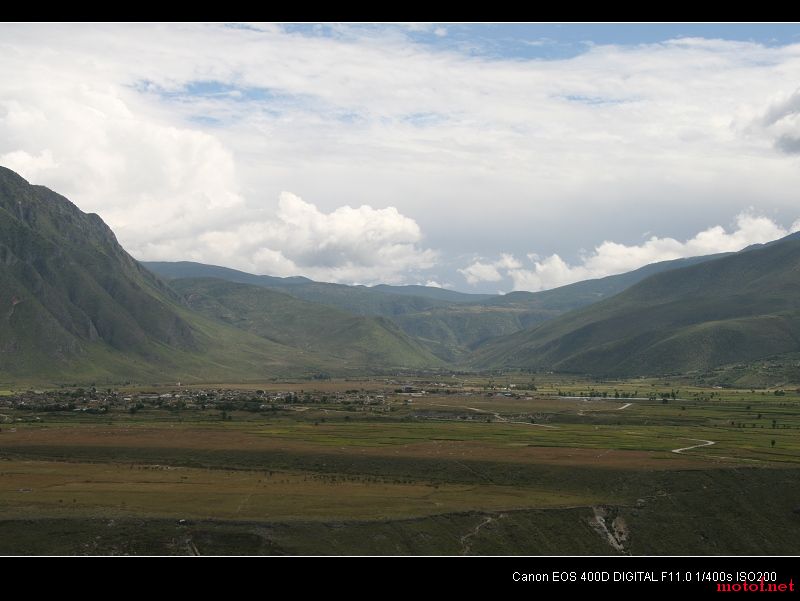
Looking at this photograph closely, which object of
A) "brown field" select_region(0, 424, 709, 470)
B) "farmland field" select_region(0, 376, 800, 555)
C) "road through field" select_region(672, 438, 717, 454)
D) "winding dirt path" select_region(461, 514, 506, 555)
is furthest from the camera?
"road through field" select_region(672, 438, 717, 454)

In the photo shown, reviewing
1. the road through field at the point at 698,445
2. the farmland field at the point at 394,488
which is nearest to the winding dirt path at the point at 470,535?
the farmland field at the point at 394,488

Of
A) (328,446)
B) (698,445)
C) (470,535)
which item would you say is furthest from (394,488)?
(698,445)

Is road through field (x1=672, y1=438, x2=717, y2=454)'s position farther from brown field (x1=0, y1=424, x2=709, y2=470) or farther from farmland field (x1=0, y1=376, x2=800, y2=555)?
brown field (x1=0, y1=424, x2=709, y2=470)

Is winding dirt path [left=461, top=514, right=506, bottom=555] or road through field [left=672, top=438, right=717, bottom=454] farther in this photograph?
road through field [left=672, top=438, right=717, bottom=454]

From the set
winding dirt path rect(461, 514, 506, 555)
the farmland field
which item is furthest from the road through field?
winding dirt path rect(461, 514, 506, 555)

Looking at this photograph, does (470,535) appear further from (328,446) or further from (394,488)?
(328,446)

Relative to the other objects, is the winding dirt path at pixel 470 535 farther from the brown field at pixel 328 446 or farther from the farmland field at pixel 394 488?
the brown field at pixel 328 446

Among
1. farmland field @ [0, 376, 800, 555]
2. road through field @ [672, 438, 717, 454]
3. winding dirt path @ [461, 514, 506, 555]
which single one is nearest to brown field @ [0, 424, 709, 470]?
farmland field @ [0, 376, 800, 555]

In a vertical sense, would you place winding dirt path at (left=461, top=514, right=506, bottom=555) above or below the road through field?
below

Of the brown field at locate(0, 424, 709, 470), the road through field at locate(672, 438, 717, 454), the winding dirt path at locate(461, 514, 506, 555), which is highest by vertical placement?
the brown field at locate(0, 424, 709, 470)

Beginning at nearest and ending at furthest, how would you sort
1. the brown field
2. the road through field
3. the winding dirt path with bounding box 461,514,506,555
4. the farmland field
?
the farmland field < the winding dirt path with bounding box 461,514,506,555 < the brown field < the road through field

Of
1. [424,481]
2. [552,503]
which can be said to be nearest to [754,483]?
[552,503]
